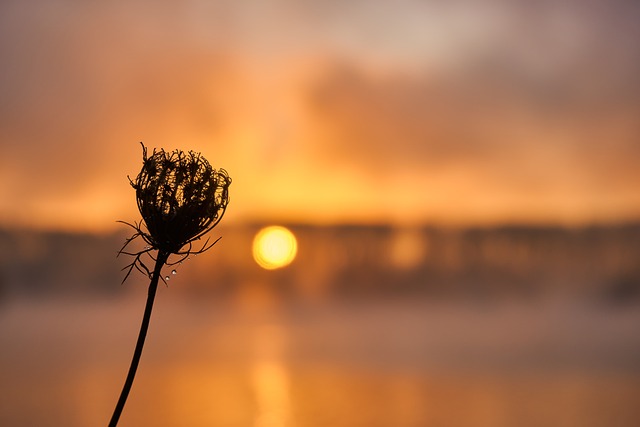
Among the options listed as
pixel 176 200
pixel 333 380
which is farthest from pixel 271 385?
pixel 176 200

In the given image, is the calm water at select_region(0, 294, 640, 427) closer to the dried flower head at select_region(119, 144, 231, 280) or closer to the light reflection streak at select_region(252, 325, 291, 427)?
the light reflection streak at select_region(252, 325, 291, 427)

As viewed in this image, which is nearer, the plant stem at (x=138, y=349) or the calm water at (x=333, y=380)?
the plant stem at (x=138, y=349)

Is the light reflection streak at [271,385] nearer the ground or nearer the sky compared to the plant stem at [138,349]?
nearer the ground

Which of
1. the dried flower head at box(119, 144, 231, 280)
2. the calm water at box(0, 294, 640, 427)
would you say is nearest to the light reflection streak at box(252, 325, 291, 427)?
the calm water at box(0, 294, 640, 427)

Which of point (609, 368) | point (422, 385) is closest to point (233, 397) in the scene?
Answer: point (422, 385)

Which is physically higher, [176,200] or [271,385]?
[176,200]

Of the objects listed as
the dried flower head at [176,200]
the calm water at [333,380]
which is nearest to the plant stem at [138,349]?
the dried flower head at [176,200]

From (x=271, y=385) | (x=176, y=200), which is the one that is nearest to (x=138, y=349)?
(x=176, y=200)

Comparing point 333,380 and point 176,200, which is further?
point 333,380

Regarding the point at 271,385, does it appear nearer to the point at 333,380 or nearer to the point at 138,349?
the point at 333,380

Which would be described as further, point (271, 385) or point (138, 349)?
point (271, 385)

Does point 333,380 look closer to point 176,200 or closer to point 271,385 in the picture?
point 271,385

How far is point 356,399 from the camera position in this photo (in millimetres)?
96375

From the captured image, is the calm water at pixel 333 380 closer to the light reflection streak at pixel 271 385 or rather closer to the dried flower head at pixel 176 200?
the light reflection streak at pixel 271 385
